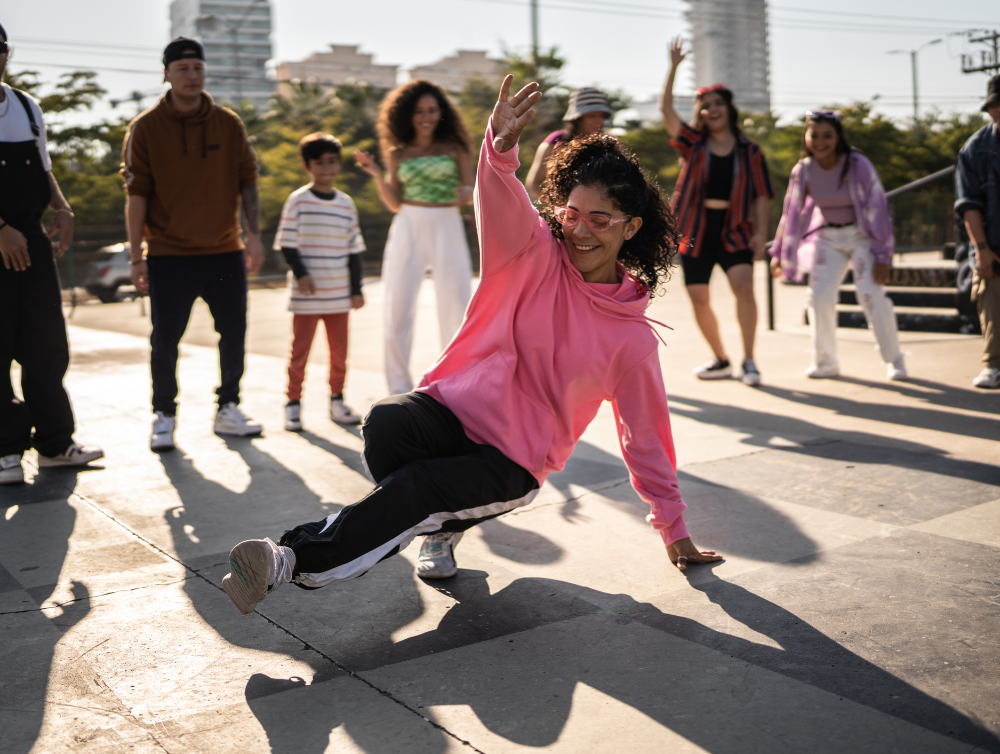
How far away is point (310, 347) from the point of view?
5719mm

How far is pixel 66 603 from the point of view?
2.87 meters

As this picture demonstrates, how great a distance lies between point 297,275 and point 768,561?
3548 millimetres

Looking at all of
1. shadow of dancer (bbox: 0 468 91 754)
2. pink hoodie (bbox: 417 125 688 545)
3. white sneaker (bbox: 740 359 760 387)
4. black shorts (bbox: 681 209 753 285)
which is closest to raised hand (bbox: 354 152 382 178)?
black shorts (bbox: 681 209 753 285)

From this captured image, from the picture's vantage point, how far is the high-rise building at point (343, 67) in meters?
141

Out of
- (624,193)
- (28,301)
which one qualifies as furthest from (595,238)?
(28,301)

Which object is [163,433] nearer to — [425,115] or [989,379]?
[425,115]

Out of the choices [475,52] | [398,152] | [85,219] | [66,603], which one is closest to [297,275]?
[398,152]

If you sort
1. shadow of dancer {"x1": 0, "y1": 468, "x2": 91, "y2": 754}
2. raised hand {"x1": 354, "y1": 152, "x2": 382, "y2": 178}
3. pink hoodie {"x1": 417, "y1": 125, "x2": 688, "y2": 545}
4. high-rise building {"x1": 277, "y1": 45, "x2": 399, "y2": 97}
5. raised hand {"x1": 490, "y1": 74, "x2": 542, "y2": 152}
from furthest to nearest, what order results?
high-rise building {"x1": 277, "y1": 45, "x2": 399, "y2": 97}, raised hand {"x1": 354, "y1": 152, "x2": 382, "y2": 178}, pink hoodie {"x1": 417, "y1": 125, "x2": 688, "y2": 545}, raised hand {"x1": 490, "y1": 74, "x2": 542, "y2": 152}, shadow of dancer {"x1": 0, "y1": 468, "x2": 91, "y2": 754}

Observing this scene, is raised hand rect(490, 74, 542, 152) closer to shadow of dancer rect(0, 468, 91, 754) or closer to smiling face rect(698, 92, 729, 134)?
shadow of dancer rect(0, 468, 91, 754)

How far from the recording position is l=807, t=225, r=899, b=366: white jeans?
650 cm

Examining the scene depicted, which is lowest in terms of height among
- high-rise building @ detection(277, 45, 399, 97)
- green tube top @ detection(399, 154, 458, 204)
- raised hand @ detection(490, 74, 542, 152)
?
raised hand @ detection(490, 74, 542, 152)

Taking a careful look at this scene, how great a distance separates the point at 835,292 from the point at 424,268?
297cm

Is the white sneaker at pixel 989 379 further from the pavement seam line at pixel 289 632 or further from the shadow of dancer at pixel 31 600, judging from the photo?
the shadow of dancer at pixel 31 600

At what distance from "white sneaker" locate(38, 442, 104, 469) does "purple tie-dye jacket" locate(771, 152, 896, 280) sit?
187 inches
